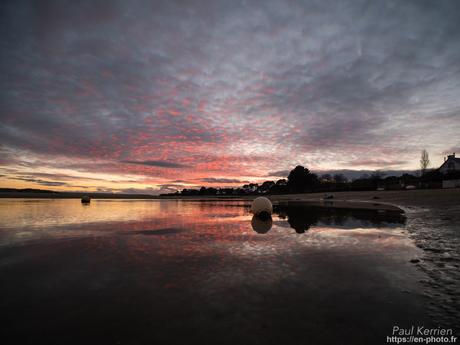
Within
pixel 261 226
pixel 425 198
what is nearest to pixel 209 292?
pixel 261 226

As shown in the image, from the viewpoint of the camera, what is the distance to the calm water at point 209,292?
14.3ft

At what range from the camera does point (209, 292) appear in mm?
6062

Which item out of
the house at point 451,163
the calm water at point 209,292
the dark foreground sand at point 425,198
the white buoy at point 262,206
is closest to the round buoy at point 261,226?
the white buoy at point 262,206

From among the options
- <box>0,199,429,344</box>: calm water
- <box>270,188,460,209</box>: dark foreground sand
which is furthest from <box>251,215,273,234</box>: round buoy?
<box>270,188,460,209</box>: dark foreground sand

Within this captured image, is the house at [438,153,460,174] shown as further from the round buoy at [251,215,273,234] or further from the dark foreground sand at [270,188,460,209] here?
the round buoy at [251,215,273,234]

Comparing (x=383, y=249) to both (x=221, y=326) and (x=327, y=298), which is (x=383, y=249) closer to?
(x=327, y=298)

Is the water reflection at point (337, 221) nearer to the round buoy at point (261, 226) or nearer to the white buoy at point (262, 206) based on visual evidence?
the round buoy at point (261, 226)

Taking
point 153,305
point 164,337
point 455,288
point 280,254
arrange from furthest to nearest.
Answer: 1. point 280,254
2. point 455,288
3. point 153,305
4. point 164,337

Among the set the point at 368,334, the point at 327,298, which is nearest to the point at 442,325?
the point at 368,334

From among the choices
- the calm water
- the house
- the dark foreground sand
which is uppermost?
the house

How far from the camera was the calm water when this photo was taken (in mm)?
4363

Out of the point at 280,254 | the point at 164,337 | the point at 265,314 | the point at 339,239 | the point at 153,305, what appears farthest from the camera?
the point at 339,239

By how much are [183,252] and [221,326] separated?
5805 millimetres

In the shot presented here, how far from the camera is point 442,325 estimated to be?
4.51m
